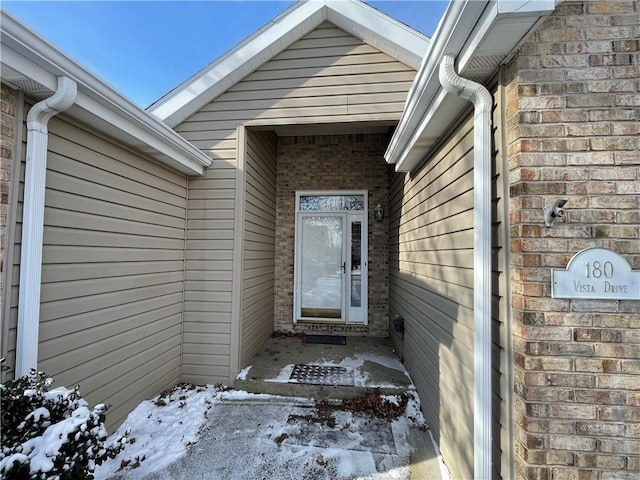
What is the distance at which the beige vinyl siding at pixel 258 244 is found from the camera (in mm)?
3918

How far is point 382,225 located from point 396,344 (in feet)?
6.82

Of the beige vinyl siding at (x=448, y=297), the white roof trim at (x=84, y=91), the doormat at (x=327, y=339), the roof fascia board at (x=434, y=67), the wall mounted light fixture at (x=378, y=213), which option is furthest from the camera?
the wall mounted light fixture at (x=378, y=213)

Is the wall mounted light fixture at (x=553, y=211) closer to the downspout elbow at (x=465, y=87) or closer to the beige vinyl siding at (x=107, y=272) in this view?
the downspout elbow at (x=465, y=87)

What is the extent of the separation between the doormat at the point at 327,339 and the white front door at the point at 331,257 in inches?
12.9

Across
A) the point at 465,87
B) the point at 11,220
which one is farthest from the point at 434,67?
the point at 11,220

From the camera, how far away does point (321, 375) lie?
352 centimetres

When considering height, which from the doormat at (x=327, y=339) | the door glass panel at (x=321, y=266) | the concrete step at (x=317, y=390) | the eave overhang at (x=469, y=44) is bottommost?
the concrete step at (x=317, y=390)

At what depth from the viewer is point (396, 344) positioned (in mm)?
Answer: 4426

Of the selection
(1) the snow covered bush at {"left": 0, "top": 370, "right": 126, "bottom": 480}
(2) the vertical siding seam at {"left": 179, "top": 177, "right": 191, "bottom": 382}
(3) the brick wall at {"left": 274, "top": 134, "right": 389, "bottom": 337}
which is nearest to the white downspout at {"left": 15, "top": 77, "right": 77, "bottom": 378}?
(1) the snow covered bush at {"left": 0, "top": 370, "right": 126, "bottom": 480}

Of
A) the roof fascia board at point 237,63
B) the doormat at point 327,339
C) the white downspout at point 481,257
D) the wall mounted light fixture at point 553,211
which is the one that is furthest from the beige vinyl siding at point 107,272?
the wall mounted light fixture at point 553,211

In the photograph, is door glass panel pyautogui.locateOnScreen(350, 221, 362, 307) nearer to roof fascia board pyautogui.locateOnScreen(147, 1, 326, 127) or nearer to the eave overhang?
roof fascia board pyautogui.locateOnScreen(147, 1, 326, 127)

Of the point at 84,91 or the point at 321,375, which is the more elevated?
the point at 84,91

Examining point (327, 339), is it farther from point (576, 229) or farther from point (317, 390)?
point (576, 229)

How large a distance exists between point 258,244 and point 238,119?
1.80 meters
